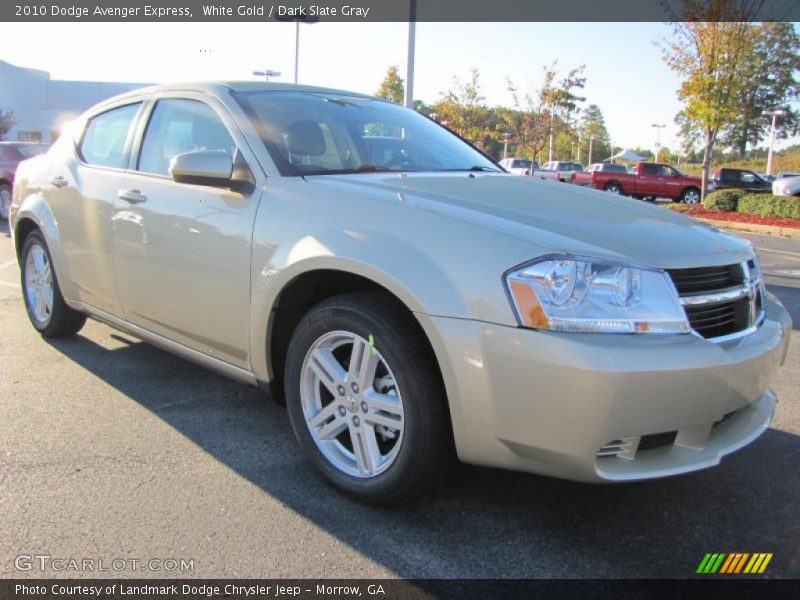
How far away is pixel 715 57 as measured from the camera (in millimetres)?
19250

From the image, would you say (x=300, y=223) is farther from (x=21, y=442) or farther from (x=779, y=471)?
(x=779, y=471)

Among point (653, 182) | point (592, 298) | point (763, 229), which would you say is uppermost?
point (653, 182)

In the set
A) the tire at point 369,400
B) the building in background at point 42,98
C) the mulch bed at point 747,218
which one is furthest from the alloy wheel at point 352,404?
the building in background at point 42,98

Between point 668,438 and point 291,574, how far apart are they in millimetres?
1344

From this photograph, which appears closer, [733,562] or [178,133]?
[733,562]

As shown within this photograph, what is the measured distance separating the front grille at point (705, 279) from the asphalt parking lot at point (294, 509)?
92 centimetres

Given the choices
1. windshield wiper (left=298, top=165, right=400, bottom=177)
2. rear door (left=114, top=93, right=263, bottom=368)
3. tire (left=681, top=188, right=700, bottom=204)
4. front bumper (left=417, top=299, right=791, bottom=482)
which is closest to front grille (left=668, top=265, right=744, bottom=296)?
front bumper (left=417, top=299, right=791, bottom=482)

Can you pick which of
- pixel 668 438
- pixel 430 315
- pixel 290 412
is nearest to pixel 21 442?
pixel 290 412

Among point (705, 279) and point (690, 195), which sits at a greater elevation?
point (690, 195)

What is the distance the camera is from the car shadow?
2.29 metres

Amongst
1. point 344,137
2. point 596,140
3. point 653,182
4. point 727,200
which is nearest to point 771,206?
point 727,200

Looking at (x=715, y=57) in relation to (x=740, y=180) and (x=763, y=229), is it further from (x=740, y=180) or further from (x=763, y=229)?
(x=740, y=180)

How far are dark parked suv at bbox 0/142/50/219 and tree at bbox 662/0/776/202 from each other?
17676 mm
